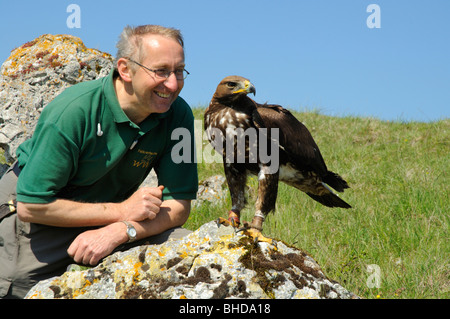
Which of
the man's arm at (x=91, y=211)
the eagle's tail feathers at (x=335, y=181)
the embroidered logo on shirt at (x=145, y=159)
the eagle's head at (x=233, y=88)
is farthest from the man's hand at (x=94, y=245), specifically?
the eagle's tail feathers at (x=335, y=181)

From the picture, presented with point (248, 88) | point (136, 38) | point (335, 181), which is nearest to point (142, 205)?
point (136, 38)

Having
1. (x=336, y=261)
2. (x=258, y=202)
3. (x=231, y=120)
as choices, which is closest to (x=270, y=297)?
(x=258, y=202)

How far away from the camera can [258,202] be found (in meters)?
4.34

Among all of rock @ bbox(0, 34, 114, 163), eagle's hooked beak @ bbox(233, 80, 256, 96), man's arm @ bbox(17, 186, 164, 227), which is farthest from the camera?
rock @ bbox(0, 34, 114, 163)

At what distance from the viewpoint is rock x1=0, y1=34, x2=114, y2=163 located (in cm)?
571

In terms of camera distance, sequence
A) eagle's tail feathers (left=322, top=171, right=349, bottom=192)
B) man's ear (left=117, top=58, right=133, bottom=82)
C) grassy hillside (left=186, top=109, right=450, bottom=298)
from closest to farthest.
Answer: man's ear (left=117, top=58, right=133, bottom=82) → grassy hillside (left=186, top=109, right=450, bottom=298) → eagle's tail feathers (left=322, top=171, right=349, bottom=192)

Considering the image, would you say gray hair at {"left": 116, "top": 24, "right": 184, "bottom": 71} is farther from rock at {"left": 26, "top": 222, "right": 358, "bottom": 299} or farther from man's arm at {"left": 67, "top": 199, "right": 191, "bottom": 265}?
rock at {"left": 26, "top": 222, "right": 358, "bottom": 299}

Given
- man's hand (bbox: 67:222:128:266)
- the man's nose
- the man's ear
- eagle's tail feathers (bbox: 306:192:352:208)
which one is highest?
the man's ear

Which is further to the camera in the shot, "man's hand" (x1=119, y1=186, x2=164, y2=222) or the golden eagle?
the golden eagle

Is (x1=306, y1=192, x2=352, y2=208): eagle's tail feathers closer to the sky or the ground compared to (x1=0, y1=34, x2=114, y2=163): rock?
closer to the ground

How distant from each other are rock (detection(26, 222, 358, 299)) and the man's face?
1256 mm

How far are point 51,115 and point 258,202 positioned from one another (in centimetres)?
200

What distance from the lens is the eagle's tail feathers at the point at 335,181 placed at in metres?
5.60

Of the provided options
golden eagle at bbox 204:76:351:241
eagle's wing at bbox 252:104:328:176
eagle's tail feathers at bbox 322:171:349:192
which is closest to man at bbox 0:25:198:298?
golden eagle at bbox 204:76:351:241
